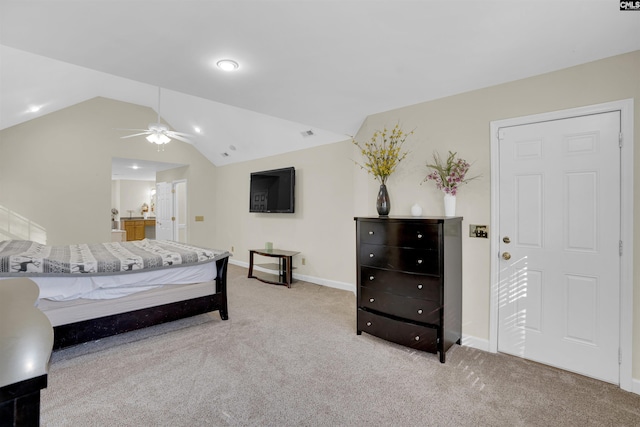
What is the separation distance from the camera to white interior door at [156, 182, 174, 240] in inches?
305

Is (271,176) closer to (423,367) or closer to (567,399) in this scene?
(423,367)

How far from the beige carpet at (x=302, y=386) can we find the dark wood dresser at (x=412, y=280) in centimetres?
19

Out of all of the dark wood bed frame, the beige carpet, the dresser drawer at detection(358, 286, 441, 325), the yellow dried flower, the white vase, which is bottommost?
the beige carpet

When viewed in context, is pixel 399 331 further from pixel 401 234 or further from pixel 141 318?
pixel 141 318

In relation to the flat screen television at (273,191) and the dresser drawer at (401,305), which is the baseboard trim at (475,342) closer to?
the dresser drawer at (401,305)

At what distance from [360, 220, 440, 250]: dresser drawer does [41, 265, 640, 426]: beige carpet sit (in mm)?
989

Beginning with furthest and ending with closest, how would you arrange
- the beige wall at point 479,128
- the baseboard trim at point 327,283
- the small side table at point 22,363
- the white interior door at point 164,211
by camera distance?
the white interior door at point 164,211 → the baseboard trim at point 327,283 → the beige wall at point 479,128 → the small side table at point 22,363

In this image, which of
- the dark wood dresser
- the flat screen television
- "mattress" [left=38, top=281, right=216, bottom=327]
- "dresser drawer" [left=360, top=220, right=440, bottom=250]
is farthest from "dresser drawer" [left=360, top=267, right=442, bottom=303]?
the flat screen television

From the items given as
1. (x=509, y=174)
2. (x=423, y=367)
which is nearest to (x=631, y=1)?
(x=509, y=174)

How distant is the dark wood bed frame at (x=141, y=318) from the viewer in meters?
2.61

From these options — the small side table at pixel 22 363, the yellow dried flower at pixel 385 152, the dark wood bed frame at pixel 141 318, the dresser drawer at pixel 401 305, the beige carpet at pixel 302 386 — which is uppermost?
the yellow dried flower at pixel 385 152

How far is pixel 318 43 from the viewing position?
2127mm

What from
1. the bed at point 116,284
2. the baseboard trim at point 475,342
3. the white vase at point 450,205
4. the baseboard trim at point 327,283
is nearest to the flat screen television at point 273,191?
the baseboard trim at point 327,283

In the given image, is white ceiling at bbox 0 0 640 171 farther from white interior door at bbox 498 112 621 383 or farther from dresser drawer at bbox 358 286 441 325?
dresser drawer at bbox 358 286 441 325
